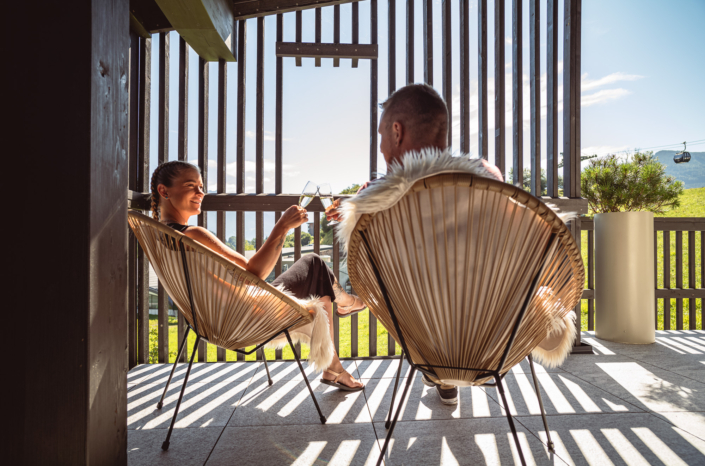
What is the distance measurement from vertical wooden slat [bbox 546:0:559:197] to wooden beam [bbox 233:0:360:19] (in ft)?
5.23

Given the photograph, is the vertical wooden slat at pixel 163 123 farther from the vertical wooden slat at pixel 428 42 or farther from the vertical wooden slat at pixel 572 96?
the vertical wooden slat at pixel 572 96

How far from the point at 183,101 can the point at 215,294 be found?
1735mm

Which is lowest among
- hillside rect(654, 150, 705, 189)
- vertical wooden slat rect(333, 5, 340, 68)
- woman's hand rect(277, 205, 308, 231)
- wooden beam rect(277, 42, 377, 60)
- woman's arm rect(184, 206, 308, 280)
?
woman's arm rect(184, 206, 308, 280)

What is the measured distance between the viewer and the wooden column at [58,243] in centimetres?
87

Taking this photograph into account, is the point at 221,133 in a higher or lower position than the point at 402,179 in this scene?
higher

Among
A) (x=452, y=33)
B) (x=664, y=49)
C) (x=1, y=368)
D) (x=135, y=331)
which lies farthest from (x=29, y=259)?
(x=664, y=49)

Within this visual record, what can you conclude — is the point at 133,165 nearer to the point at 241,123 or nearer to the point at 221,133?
the point at 221,133

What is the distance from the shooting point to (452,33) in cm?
275

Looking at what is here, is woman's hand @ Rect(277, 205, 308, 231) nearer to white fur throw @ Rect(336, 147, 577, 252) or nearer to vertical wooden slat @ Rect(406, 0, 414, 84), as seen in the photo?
white fur throw @ Rect(336, 147, 577, 252)

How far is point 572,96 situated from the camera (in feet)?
9.02

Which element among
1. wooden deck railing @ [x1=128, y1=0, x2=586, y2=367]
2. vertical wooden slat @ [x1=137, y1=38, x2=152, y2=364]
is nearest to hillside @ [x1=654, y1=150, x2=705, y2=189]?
wooden deck railing @ [x1=128, y1=0, x2=586, y2=367]

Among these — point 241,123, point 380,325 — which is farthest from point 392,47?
point 380,325

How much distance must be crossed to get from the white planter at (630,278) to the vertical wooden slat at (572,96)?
1.71 ft

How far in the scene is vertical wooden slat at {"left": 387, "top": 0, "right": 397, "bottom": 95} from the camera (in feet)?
8.75
